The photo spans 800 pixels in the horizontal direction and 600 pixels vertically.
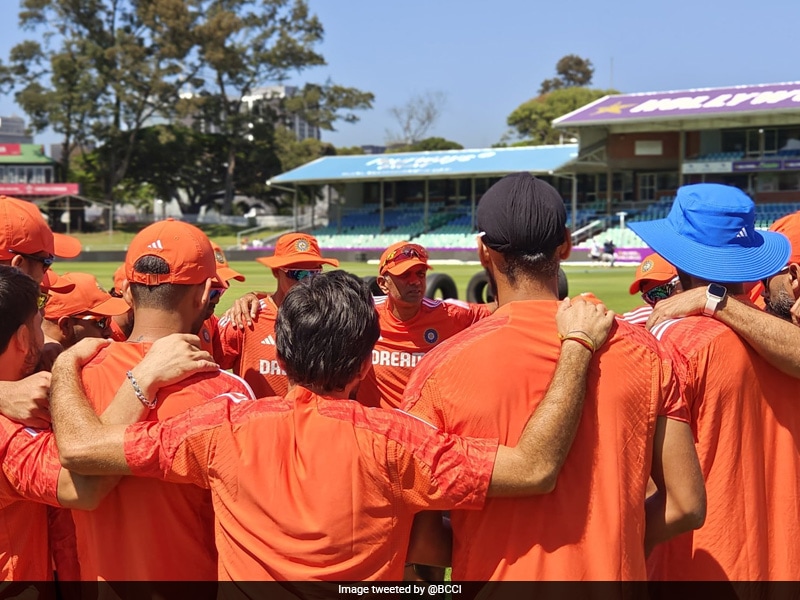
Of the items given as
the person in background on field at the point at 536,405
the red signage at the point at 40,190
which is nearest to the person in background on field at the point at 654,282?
the person in background on field at the point at 536,405

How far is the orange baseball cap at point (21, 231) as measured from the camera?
3973 millimetres

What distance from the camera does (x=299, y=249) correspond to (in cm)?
638

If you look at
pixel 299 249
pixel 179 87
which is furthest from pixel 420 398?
pixel 179 87

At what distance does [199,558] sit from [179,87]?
7981 cm

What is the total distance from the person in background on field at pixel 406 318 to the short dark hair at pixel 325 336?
10.5ft

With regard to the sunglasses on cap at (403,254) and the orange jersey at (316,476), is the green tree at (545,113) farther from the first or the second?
the orange jersey at (316,476)

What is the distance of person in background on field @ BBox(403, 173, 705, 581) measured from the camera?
2404mm

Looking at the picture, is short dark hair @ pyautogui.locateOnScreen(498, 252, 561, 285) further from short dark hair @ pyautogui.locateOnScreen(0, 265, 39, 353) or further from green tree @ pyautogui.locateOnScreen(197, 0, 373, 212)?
green tree @ pyautogui.locateOnScreen(197, 0, 373, 212)

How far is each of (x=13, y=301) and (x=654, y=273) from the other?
3608mm

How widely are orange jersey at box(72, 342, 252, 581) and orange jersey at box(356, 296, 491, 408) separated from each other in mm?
2646

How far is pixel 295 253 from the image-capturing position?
20.8 ft

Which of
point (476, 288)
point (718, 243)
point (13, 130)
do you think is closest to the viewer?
point (718, 243)

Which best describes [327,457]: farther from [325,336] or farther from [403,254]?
[403,254]

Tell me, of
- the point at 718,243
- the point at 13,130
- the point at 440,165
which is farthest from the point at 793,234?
the point at 13,130
